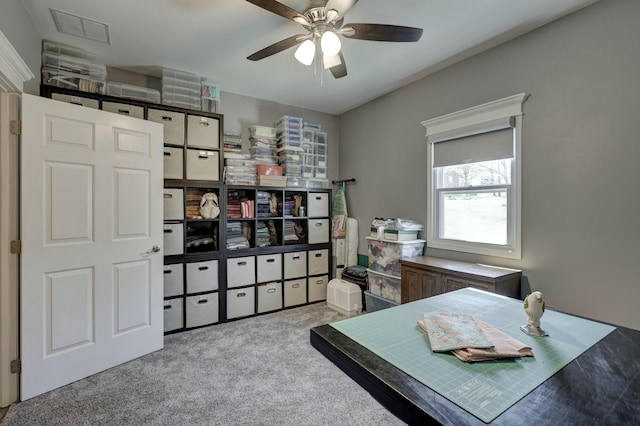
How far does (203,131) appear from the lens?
3193 millimetres

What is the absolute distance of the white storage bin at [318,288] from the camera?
3.96m

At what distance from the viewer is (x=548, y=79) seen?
2287 mm

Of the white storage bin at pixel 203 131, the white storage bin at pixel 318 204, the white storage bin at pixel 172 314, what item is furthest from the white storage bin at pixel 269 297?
the white storage bin at pixel 203 131

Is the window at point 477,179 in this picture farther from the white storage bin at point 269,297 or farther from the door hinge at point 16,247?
the door hinge at point 16,247

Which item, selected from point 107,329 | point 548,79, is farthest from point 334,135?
point 107,329

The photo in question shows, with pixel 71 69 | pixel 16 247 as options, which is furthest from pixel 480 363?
pixel 71 69

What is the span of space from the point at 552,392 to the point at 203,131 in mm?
3323

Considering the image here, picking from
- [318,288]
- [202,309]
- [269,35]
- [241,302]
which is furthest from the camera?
[318,288]

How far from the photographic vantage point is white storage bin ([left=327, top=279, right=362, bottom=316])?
3525 mm

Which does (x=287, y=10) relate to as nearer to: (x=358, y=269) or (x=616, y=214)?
(x=616, y=214)

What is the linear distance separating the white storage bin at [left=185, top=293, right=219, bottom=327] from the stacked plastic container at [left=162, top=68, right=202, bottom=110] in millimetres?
2009

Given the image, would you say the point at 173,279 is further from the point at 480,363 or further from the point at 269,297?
the point at 480,363

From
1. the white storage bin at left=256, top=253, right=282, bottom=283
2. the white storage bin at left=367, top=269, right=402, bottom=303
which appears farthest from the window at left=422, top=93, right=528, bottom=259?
the white storage bin at left=256, top=253, right=282, bottom=283

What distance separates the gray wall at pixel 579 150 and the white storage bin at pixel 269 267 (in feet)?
6.81
